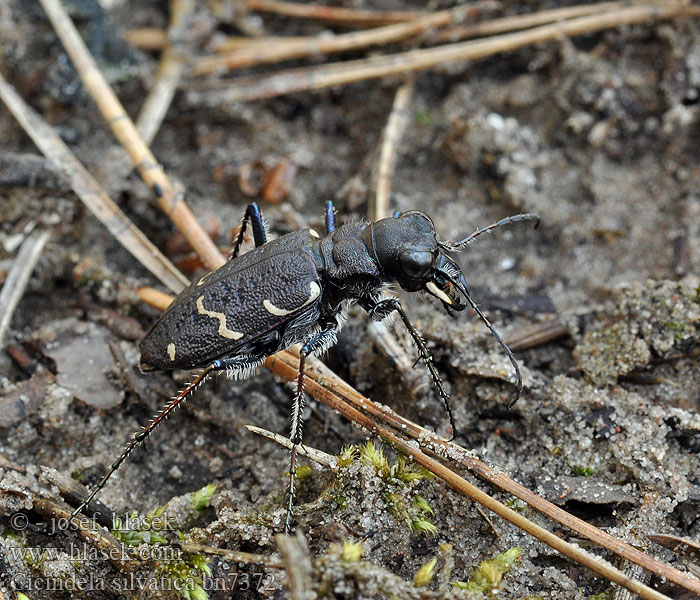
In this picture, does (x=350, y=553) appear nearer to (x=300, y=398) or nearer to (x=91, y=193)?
(x=300, y=398)

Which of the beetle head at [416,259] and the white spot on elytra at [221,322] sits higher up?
the beetle head at [416,259]

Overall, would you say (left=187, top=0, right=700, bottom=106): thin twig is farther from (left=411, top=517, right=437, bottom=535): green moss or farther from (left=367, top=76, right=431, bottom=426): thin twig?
(left=411, top=517, right=437, bottom=535): green moss

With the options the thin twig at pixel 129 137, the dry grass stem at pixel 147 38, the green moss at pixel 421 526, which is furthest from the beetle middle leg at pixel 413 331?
the dry grass stem at pixel 147 38

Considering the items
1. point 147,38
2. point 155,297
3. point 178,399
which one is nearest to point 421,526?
point 178,399

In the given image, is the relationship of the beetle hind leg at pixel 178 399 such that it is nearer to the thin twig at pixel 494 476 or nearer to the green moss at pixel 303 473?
the thin twig at pixel 494 476

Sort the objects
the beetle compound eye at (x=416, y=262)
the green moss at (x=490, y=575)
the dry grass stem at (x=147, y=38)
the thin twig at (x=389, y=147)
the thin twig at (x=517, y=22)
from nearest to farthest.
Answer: the green moss at (x=490, y=575), the beetle compound eye at (x=416, y=262), the thin twig at (x=389, y=147), the thin twig at (x=517, y=22), the dry grass stem at (x=147, y=38)

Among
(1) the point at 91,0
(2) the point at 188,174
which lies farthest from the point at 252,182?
(1) the point at 91,0

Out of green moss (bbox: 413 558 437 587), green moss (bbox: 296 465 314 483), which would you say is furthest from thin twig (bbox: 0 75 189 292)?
green moss (bbox: 413 558 437 587)
